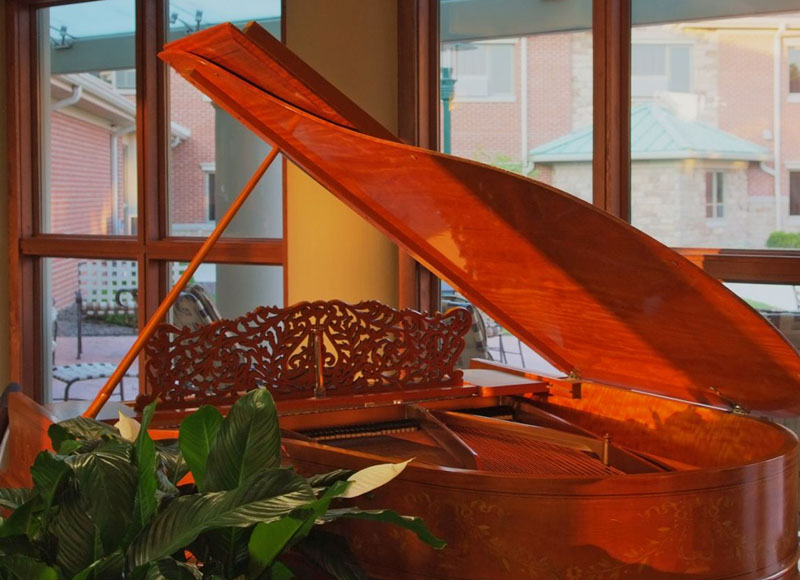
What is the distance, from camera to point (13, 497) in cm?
158

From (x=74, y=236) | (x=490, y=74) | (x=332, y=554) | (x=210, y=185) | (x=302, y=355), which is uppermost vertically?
(x=490, y=74)

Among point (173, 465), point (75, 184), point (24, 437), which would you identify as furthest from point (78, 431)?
point (75, 184)

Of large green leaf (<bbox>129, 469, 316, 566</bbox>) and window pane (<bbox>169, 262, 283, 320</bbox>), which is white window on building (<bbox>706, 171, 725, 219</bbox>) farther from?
large green leaf (<bbox>129, 469, 316, 566</bbox>)

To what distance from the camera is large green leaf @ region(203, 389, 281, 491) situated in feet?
5.06

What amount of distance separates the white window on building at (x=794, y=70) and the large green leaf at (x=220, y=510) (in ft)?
9.50

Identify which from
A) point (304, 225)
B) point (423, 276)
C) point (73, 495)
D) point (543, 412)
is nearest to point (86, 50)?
point (304, 225)

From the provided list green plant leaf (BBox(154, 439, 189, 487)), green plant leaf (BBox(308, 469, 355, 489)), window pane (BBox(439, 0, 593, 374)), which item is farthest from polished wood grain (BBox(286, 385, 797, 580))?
window pane (BBox(439, 0, 593, 374))

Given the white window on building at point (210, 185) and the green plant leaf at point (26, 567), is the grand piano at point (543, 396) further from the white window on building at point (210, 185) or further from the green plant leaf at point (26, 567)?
the white window on building at point (210, 185)

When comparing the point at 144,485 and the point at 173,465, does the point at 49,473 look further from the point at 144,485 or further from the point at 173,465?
the point at 173,465

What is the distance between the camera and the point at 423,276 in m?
4.48

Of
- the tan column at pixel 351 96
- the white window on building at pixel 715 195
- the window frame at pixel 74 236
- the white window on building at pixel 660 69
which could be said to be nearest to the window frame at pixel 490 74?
the tan column at pixel 351 96

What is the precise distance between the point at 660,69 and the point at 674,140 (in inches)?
11.1

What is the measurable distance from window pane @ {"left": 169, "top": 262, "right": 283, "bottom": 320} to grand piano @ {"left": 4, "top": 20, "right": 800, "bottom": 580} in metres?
2.28

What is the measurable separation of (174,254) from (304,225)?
3.15 ft
